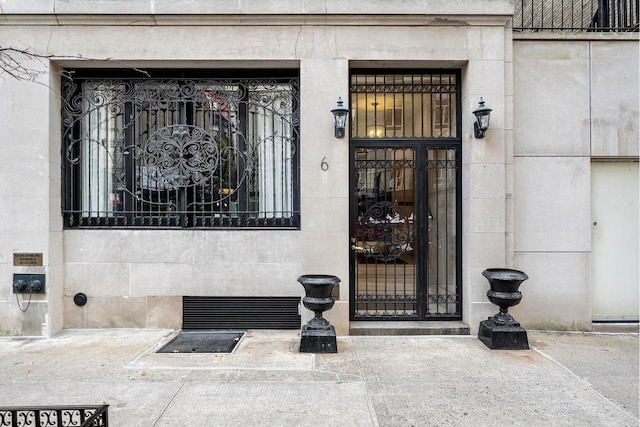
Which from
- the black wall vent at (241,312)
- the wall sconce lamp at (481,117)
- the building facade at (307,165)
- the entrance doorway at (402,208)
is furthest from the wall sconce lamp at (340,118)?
the black wall vent at (241,312)

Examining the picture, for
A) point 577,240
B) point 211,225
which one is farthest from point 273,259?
point 577,240

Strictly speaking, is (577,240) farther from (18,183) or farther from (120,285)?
(18,183)

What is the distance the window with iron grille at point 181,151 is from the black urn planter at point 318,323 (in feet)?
4.75

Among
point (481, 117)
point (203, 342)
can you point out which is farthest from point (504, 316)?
point (203, 342)

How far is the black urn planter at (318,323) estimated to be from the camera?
5477mm

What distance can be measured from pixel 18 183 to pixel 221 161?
320cm

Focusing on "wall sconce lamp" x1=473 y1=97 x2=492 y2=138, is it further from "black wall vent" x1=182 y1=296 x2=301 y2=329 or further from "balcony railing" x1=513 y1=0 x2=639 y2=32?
"black wall vent" x1=182 y1=296 x2=301 y2=329

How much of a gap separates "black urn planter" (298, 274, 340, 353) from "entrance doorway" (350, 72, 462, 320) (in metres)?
1.14

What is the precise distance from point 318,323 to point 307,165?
2470 millimetres

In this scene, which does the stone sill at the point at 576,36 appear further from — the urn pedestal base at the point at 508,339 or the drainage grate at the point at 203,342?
the drainage grate at the point at 203,342

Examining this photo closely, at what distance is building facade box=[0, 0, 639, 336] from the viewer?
6.29 meters

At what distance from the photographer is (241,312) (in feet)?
21.4

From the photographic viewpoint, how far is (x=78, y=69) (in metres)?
6.69

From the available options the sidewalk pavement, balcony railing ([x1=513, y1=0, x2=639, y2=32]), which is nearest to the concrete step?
the sidewalk pavement
